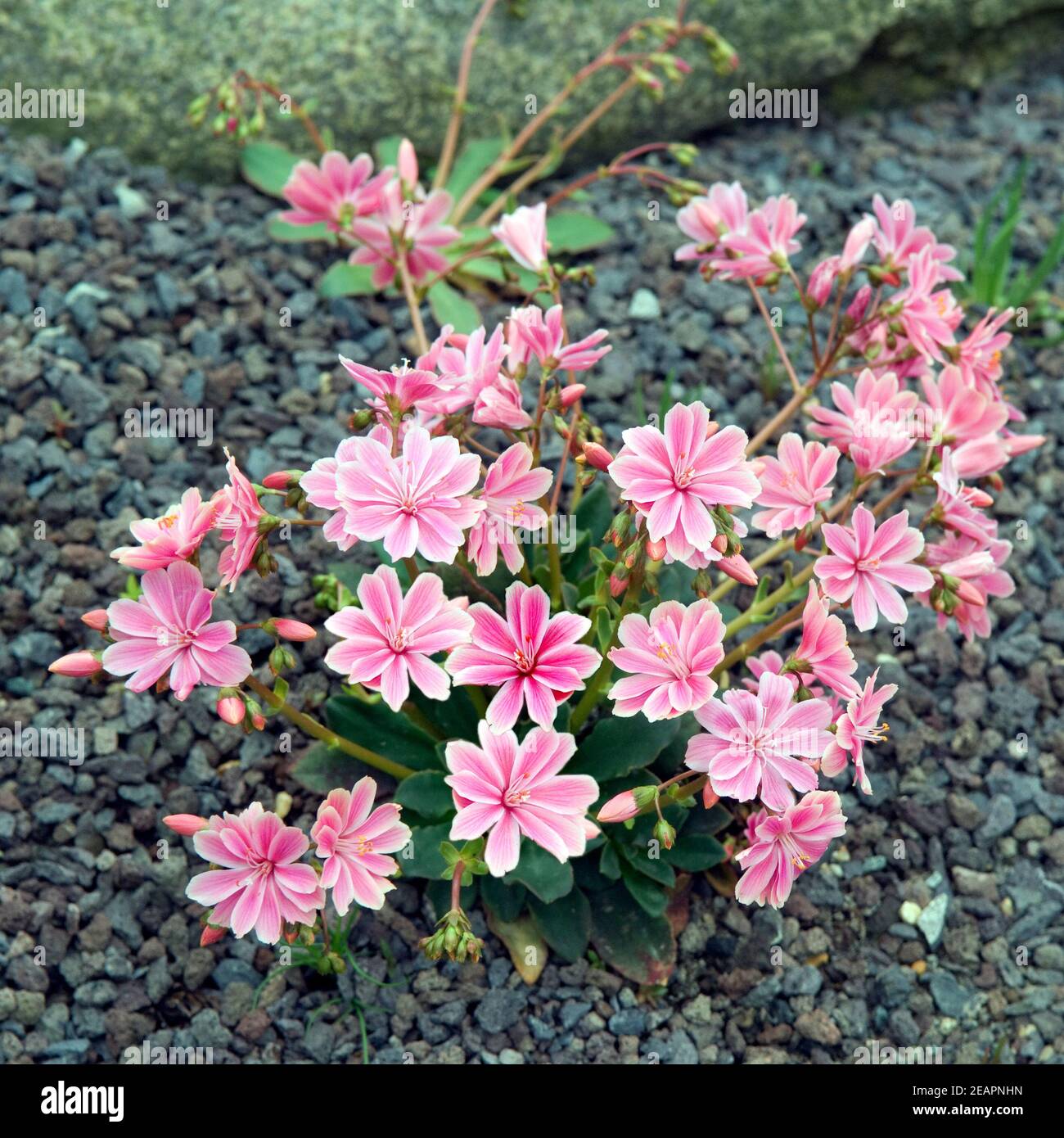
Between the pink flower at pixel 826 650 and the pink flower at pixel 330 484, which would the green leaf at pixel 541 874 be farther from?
the pink flower at pixel 330 484

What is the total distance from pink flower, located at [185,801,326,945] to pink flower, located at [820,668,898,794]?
864mm

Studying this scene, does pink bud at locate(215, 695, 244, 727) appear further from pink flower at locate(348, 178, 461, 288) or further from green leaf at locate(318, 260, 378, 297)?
green leaf at locate(318, 260, 378, 297)

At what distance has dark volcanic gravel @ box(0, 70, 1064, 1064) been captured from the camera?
8.72 ft

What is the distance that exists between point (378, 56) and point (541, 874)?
8.62 feet

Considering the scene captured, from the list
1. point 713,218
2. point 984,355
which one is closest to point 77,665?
point 713,218

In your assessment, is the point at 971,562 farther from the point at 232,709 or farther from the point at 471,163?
the point at 471,163

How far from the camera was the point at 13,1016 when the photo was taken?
2576 millimetres

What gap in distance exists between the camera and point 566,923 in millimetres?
2617

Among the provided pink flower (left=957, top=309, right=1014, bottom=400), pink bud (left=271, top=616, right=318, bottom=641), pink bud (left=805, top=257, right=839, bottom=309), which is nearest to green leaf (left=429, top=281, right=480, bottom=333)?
pink bud (left=805, top=257, right=839, bottom=309)

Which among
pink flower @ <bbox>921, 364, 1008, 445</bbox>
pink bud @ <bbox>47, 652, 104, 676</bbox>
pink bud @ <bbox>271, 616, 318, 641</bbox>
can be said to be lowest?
pink bud @ <bbox>47, 652, 104, 676</bbox>

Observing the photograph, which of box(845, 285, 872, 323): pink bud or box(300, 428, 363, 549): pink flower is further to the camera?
box(845, 285, 872, 323): pink bud

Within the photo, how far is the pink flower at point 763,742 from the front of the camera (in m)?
2.08
